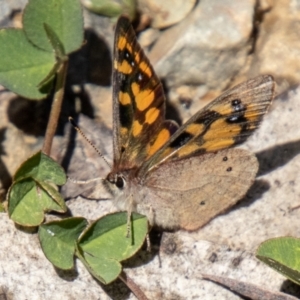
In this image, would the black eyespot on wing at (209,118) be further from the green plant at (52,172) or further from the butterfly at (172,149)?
the green plant at (52,172)

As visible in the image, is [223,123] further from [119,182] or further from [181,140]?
[119,182]

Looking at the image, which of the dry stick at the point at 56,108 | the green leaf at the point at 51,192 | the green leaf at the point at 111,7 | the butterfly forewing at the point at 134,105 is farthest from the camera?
the green leaf at the point at 111,7

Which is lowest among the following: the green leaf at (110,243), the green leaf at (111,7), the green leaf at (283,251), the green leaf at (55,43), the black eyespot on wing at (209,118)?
the green leaf at (283,251)

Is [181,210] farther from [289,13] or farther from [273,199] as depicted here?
[289,13]

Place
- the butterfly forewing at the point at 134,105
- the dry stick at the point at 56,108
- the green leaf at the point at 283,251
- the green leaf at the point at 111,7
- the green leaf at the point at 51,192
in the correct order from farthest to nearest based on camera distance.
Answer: the green leaf at the point at 111,7, the dry stick at the point at 56,108, the butterfly forewing at the point at 134,105, the green leaf at the point at 51,192, the green leaf at the point at 283,251

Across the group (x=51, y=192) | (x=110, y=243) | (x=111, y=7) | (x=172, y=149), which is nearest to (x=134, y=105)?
Answer: (x=172, y=149)

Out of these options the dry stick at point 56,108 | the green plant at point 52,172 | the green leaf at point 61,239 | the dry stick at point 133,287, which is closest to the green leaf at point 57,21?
the green plant at point 52,172
